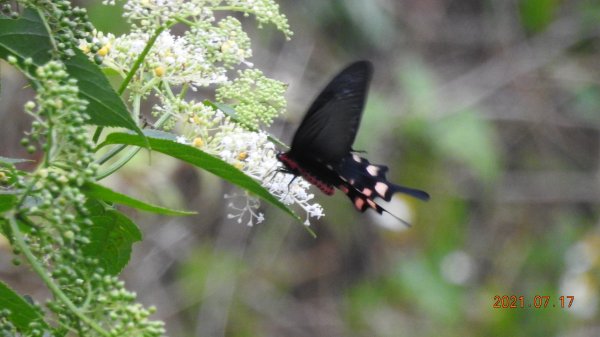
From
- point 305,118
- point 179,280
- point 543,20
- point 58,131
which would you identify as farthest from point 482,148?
point 58,131

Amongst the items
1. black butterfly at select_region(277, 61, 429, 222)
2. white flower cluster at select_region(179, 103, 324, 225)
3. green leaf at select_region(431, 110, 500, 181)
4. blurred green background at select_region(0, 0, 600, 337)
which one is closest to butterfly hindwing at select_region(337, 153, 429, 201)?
black butterfly at select_region(277, 61, 429, 222)

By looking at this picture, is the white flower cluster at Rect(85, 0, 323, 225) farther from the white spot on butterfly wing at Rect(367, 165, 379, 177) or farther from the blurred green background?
the blurred green background

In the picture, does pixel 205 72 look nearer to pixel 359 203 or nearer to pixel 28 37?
pixel 28 37

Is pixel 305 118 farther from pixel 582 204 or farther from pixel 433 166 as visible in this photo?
pixel 582 204

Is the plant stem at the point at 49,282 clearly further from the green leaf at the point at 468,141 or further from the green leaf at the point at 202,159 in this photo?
the green leaf at the point at 468,141
